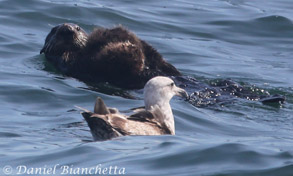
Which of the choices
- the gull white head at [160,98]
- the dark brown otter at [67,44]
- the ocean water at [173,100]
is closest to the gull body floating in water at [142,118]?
the gull white head at [160,98]

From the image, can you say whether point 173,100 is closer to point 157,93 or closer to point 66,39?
point 66,39

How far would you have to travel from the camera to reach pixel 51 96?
9.98 metres

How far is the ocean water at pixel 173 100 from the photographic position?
6812 mm

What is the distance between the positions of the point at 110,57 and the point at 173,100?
0.94 metres

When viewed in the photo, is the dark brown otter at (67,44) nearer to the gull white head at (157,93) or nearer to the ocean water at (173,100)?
the ocean water at (173,100)

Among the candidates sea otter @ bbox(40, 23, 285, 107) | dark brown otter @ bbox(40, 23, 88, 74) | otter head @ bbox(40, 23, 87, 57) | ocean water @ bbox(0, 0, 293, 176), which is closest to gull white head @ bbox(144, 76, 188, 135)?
ocean water @ bbox(0, 0, 293, 176)

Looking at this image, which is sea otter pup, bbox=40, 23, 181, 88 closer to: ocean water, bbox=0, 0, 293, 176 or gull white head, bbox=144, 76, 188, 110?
ocean water, bbox=0, 0, 293, 176

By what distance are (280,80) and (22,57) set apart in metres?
3.91

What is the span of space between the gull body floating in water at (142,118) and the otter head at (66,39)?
2352mm

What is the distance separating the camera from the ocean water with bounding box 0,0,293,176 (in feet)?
22.4

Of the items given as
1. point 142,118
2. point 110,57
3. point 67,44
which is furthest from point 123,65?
point 142,118

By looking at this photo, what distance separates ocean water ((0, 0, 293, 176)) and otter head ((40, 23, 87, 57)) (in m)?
0.38

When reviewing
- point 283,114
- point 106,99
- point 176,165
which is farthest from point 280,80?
point 176,165

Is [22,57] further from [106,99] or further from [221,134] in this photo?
[221,134]
